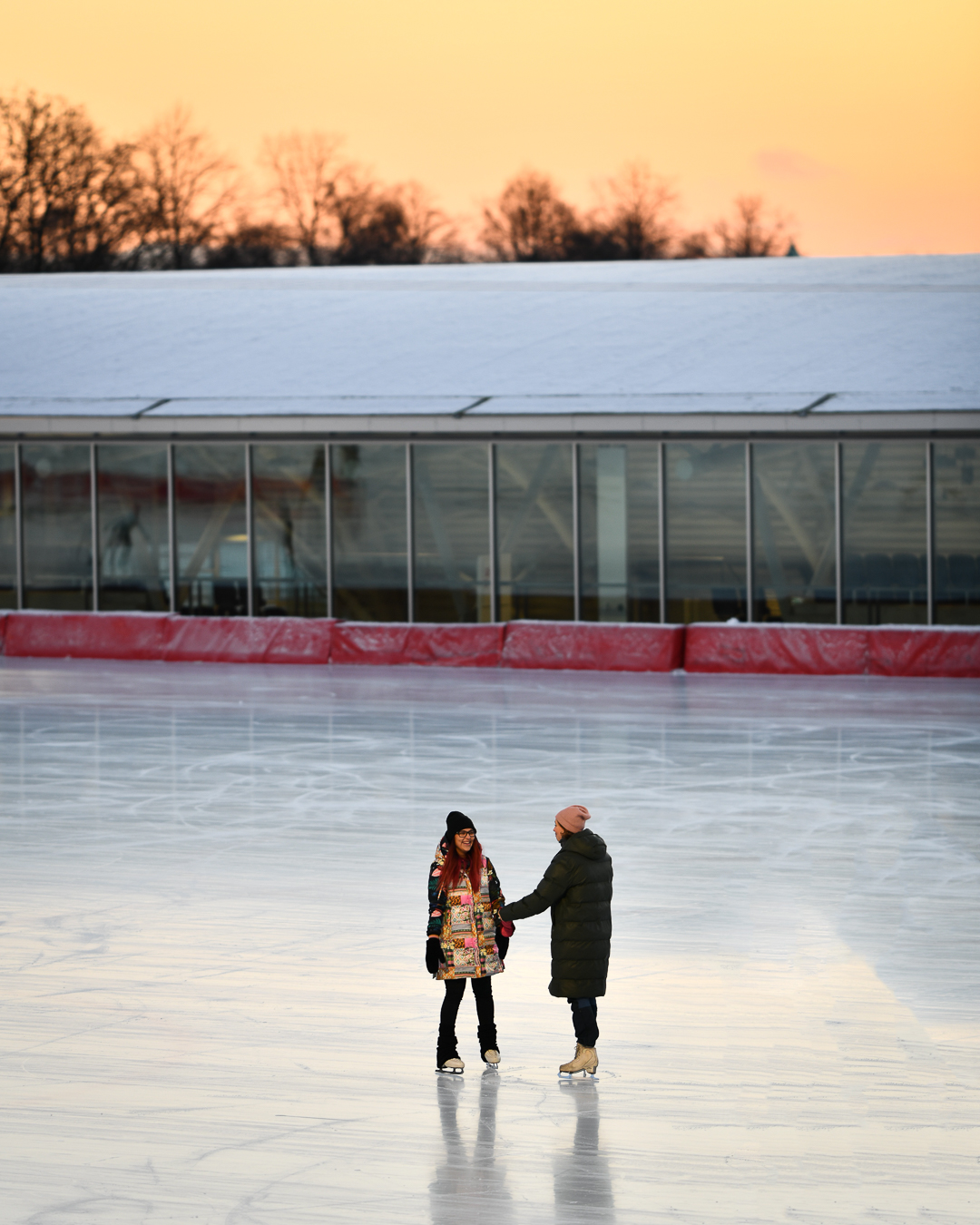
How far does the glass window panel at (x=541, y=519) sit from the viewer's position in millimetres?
27406

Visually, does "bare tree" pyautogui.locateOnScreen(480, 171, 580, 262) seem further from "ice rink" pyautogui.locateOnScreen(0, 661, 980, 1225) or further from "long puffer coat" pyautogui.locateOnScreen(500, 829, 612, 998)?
"long puffer coat" pyautogui.locateOnScreen(500, 829, 612, 998)

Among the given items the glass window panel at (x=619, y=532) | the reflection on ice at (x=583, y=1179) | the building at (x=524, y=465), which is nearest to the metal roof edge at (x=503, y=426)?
the building at (x=524, y=465)

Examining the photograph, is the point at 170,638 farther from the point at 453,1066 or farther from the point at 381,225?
the point at 381,225

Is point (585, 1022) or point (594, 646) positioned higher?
point (594, 646)

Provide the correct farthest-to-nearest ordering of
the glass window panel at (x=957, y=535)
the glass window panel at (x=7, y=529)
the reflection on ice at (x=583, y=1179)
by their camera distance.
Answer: the glass window panel at (x=7, y=529), the glass window panel at (x=957, y=535), the reflection on ice at (x=583, y=1179)

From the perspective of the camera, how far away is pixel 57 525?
29891 millimetres

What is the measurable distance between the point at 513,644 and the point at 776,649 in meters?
3.99

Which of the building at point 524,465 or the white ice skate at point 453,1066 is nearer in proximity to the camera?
the white ice skate at point 453,1066

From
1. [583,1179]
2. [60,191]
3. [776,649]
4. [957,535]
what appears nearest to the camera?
[583,1179]

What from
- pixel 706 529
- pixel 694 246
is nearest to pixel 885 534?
pixel 706 529

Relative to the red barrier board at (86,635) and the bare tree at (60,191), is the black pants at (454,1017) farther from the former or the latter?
the bare tree at (60,191)

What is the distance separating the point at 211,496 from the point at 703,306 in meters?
10.5

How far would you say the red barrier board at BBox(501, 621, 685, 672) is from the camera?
23531mm

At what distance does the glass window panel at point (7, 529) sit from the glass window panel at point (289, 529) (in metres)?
4.98
